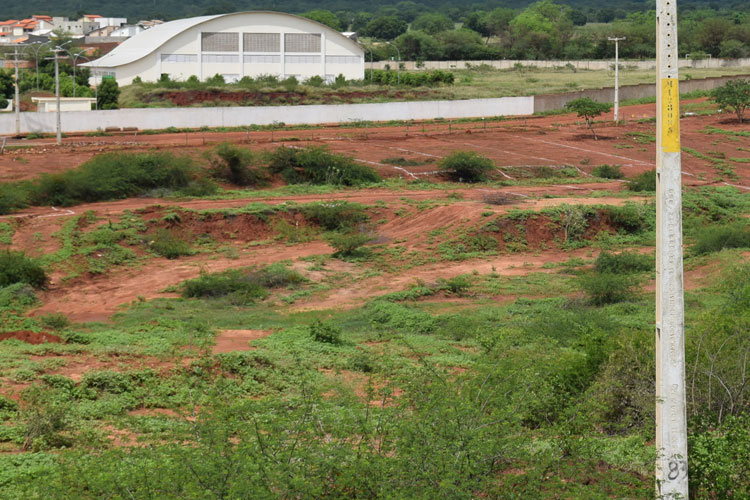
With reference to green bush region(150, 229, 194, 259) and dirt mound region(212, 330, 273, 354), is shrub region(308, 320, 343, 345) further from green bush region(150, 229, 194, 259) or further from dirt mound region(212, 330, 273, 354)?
green bush region(150, 229, 194, 259)

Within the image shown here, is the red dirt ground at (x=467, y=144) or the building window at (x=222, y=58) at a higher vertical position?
the building window at (x=222, y=58)

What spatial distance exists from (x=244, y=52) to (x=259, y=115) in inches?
935

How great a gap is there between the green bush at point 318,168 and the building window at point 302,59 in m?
45.9

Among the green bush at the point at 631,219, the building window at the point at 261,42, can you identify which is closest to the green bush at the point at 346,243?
the green bush at the point at 631,219

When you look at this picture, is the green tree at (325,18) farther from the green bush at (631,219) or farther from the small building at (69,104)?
the green bush at (631,219)

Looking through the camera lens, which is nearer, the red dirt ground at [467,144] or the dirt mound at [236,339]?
the dirt mound at [236,339]

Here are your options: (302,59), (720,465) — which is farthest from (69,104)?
(720,465)

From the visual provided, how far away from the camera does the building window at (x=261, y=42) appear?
3337 inches

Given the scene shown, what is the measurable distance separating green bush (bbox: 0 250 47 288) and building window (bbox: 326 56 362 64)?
65192mm

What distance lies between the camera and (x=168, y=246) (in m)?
29.6

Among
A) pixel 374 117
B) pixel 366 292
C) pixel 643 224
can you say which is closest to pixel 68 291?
pixel 366 292

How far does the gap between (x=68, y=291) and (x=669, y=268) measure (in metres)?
20.5

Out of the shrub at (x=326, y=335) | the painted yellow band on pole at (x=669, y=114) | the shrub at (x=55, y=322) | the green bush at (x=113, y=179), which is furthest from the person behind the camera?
the green bush at (x=113, y=179)

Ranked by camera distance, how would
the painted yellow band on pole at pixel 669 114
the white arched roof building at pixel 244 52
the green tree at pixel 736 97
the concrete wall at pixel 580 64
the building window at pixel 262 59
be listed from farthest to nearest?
the concrete wall at pixel 580 64 < the building window at pixel 262 59 < the white arched roof building at pixel 244 52 < the green tree at pixel 736 97 < the painted yellow band on pole at pixel 669 114
